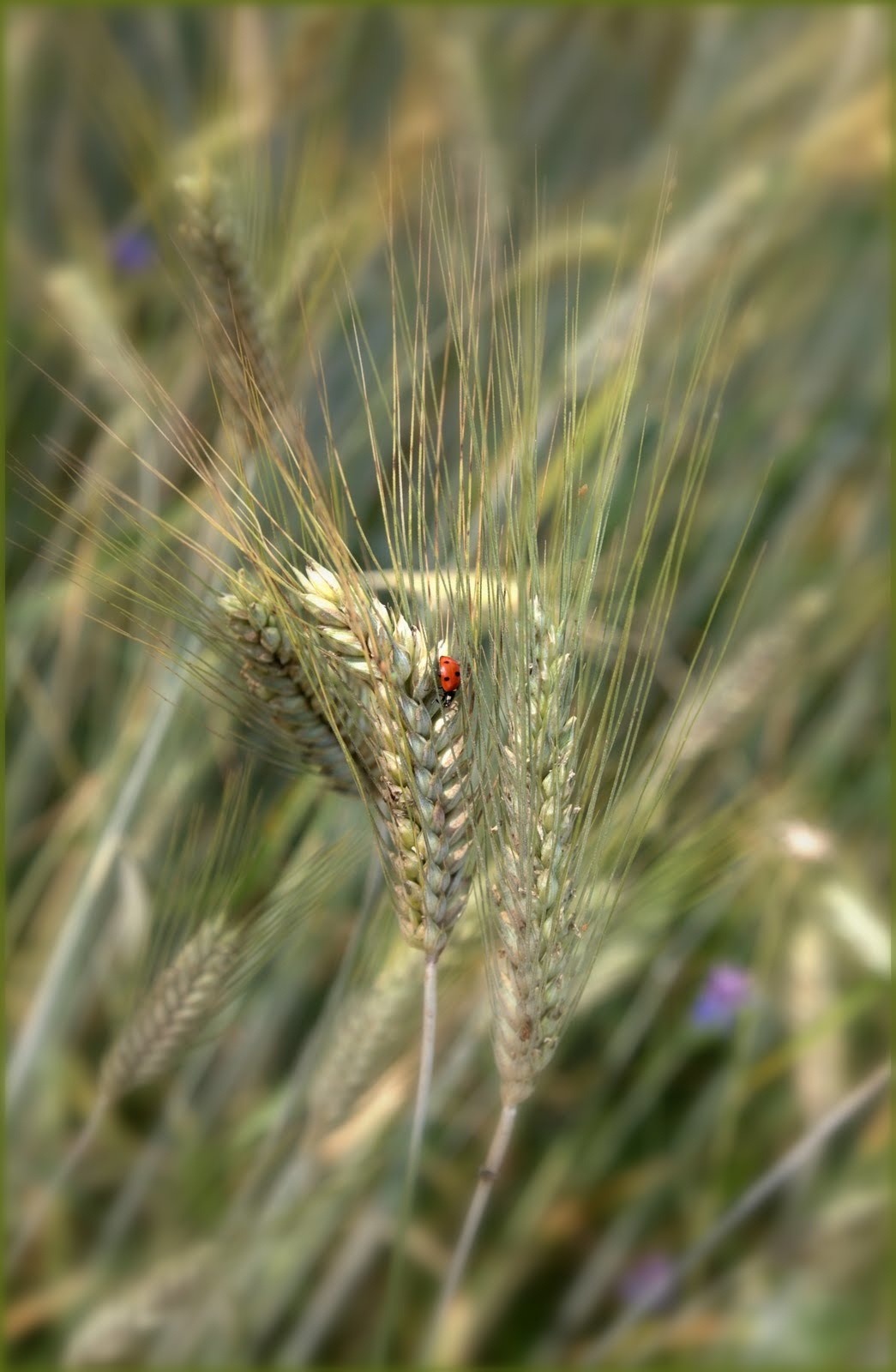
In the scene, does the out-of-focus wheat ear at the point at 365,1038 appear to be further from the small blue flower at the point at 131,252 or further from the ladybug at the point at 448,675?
the small blue flower at the point at 131,252

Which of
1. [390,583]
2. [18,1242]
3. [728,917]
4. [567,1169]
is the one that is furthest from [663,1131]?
[390,583]

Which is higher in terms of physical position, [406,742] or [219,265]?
[219,265]

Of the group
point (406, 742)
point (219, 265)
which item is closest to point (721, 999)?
point (406, 742)

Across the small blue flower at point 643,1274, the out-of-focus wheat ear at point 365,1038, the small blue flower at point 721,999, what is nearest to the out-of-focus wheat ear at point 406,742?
the out-of-focus wheat ear at point 365,1038

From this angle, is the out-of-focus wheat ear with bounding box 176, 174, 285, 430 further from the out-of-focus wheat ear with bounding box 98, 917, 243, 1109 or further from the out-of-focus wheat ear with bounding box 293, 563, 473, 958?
the out-of-focus wheat ear with bounding box 98, 917, 243, 1109

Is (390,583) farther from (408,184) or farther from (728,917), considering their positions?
(408,184)

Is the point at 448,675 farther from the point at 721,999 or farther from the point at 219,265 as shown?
the point at 721,999
